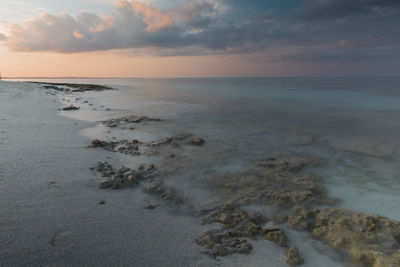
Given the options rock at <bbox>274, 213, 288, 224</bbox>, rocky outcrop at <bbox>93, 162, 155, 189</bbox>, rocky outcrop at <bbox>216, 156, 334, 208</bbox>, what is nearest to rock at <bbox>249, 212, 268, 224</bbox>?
rock at <bbox>274, 213, 288, 224</bbox>

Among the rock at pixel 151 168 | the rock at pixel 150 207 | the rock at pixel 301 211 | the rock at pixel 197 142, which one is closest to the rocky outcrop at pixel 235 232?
the rock at pixel 301 211

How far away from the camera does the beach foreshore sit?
9.16 ft

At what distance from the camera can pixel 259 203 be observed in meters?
4.50

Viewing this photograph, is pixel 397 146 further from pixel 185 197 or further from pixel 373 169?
pixel 185 197

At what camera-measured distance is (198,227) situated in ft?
12.0

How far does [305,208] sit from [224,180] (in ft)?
6.45

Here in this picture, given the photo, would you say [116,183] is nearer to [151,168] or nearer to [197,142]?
[151,168]

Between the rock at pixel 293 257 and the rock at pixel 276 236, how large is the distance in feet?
0.64

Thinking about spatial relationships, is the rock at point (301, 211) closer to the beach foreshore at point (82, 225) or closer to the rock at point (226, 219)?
the beach foreshore at point (82, 225)

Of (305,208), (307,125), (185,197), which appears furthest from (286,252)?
(307,125)

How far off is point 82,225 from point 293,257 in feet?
10.0

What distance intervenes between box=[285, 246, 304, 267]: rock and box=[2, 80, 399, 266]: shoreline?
13mm

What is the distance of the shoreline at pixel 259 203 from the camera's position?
3.25m

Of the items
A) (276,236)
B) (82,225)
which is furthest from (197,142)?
(82,225)
